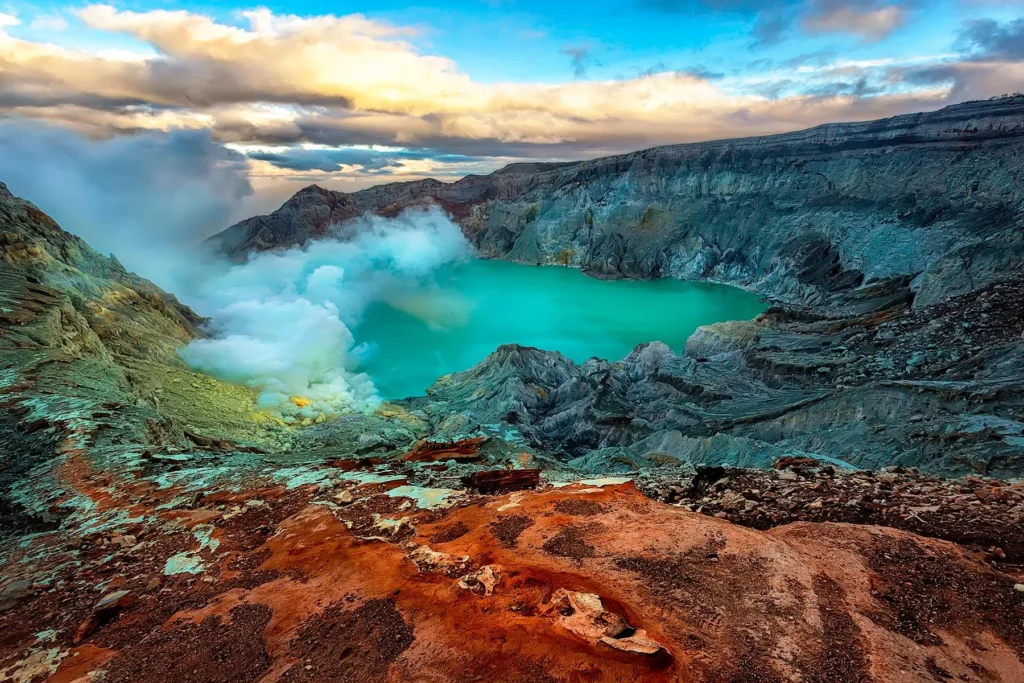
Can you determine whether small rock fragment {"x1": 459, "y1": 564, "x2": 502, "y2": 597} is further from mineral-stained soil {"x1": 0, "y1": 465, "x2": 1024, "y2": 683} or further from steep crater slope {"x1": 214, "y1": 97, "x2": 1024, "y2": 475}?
steep crater slope {"x1": 214, "y1": 97, "x2": 1024, "y2": 475}

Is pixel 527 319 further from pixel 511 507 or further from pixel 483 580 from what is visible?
pixel 483 580

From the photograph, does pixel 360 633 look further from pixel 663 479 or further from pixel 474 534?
pixel 663 479

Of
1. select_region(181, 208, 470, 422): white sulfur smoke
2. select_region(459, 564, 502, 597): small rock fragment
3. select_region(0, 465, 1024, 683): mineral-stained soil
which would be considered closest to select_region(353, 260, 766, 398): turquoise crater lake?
select_region(181, 208, 470, 422): white sulfur smoke

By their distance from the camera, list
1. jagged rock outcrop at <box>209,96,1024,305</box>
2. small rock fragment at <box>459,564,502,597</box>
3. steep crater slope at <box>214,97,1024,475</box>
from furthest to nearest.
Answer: jagged rock outcrop at <box>209,96,1024,305</box> → steep crater slope at <box>214,97,1024,475</box> → small rock fragment at <box>459,564,502,597</box>

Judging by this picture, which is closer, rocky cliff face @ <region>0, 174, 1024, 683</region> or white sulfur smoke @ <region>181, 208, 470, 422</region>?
rocky cliff face @ <region>0, 174, 1024, 683</region>

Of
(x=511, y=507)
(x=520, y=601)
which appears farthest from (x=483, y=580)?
(x=511, y=507)
